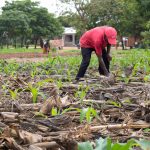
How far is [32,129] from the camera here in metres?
3.24

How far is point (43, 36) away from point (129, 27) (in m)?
12.7

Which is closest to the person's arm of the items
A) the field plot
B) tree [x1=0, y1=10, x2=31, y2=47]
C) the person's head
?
the person's head

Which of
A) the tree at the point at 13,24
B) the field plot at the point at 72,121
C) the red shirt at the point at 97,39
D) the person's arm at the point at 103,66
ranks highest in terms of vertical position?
the tree at the point at 13,24

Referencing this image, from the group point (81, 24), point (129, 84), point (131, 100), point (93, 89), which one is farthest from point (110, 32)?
point (81, 24)

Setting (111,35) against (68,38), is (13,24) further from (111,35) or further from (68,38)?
(68,38)

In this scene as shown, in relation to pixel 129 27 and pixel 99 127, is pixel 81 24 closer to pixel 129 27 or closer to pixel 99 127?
pixel 129 27

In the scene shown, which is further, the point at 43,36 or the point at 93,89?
the point at 43,36

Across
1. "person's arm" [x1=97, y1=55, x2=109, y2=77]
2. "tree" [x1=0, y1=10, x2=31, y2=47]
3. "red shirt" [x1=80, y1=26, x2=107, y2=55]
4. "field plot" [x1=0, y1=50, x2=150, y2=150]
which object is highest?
"tree" [x1=0, y1=10, x2=31, y2=47]


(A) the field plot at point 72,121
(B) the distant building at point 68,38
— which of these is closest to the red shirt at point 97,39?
(A) the field plot at point 72,121

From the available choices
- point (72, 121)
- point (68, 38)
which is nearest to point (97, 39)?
point (72, 121)

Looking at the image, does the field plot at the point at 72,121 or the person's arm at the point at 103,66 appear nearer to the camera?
the field plot at the point at 72,121

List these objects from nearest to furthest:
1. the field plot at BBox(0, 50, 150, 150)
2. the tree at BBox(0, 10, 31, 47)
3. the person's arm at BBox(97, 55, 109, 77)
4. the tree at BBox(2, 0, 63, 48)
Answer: the field plot at BBox(0, 50, 150, 150) → the person's arm at BBox(97, 55, 109, 77) → the tree at BBox(0, 10, 31, 47) → the tree at BBox(2, 0, 63, 48)

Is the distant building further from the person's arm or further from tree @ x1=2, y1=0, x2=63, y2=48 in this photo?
the person's arm

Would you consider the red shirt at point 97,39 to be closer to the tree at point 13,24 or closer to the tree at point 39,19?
the tree at point 13,24
